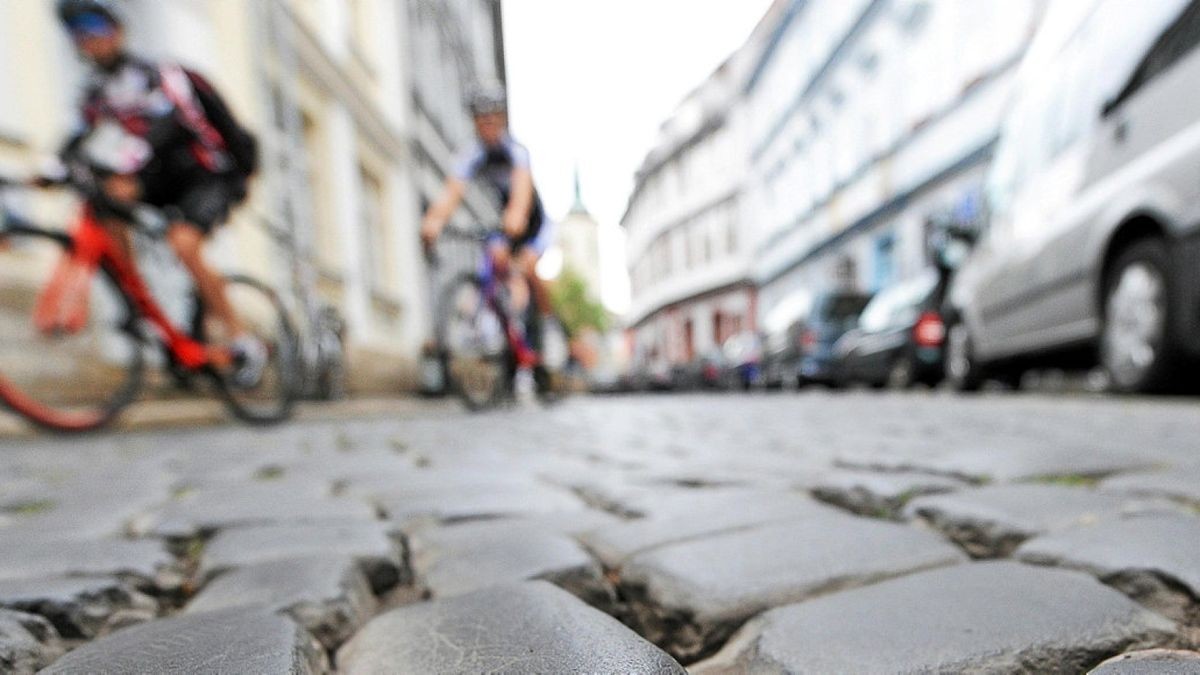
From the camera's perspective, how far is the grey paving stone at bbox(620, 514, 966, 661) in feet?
2.94

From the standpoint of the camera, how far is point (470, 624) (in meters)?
0.84

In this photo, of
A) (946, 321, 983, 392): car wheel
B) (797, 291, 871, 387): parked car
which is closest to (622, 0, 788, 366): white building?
(797, 291, 871, 387): parked car

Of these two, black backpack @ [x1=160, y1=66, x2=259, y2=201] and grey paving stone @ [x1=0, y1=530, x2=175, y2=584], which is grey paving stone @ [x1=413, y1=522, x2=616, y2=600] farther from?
black backpack @ [x1=160, y1=66, x2=259, y2=201]

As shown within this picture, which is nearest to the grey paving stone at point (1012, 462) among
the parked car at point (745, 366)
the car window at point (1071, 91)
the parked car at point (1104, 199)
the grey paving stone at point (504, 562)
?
the grey paving stone at point (504, 562)

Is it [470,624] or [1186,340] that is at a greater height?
[1186,340]

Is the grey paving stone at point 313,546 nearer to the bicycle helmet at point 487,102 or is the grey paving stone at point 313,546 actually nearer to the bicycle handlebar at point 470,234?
the bicycle handlebar at point 470,234

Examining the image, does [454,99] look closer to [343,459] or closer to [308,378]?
[308,378]

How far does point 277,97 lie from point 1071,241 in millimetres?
7875

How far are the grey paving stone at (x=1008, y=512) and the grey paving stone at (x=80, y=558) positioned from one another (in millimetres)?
1204

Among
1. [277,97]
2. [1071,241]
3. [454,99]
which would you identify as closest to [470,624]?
[1071,241]

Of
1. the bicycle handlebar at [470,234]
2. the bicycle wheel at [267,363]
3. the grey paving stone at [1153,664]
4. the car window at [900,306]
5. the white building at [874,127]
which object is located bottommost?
the grey paving stone at [1153,664]

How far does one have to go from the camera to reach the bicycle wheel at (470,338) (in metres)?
6.24

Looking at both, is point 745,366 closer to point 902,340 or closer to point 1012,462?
point 902,340

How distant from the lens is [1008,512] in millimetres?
1311
